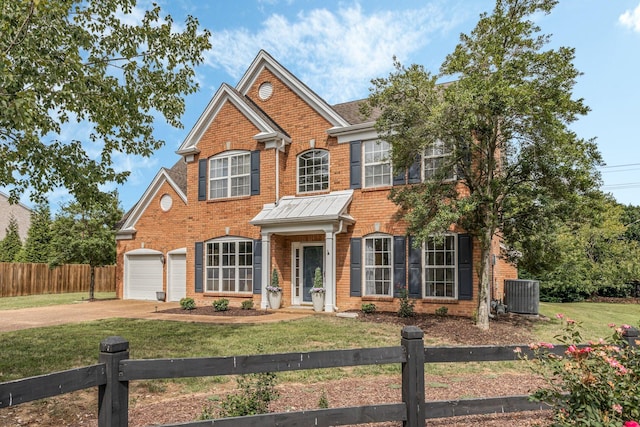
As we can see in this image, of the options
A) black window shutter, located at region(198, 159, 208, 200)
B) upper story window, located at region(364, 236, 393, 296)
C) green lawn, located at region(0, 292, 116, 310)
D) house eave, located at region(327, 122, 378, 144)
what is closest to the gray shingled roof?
house eave, located at region(327, 122, 378, 144)

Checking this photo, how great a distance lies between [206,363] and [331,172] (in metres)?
12.1

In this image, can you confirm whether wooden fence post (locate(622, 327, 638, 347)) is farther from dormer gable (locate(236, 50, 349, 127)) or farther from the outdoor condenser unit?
dormer gable (locate(236, 50, 349, 127))

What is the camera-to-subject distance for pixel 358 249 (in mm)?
14234

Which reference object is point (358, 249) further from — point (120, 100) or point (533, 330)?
point (120, 100)

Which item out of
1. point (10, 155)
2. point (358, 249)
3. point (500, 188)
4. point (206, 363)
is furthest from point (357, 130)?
point (206, 363)

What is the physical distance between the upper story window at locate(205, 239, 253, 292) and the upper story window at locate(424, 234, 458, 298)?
6.44m

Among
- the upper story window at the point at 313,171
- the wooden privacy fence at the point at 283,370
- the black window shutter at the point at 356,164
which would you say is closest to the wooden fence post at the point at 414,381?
the wooden privacy fence at the point at 283,370

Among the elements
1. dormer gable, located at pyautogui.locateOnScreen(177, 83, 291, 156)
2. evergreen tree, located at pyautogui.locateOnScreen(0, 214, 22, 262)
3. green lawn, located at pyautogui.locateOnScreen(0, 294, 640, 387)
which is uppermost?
dormer gable, located at pyautogui.locateOnScreen(177, 83, 291, 156)

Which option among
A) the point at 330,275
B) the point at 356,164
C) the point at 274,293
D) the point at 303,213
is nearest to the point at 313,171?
the point at 356,164

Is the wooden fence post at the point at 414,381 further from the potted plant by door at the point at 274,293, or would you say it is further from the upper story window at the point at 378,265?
the potted plant by door at the point at 274,293

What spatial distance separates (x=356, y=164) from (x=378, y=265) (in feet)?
11.5

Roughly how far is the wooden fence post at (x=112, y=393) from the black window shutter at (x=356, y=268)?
11230 millimetres

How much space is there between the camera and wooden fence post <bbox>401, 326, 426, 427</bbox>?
3.85m

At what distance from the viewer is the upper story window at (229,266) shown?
1584 centimetres
